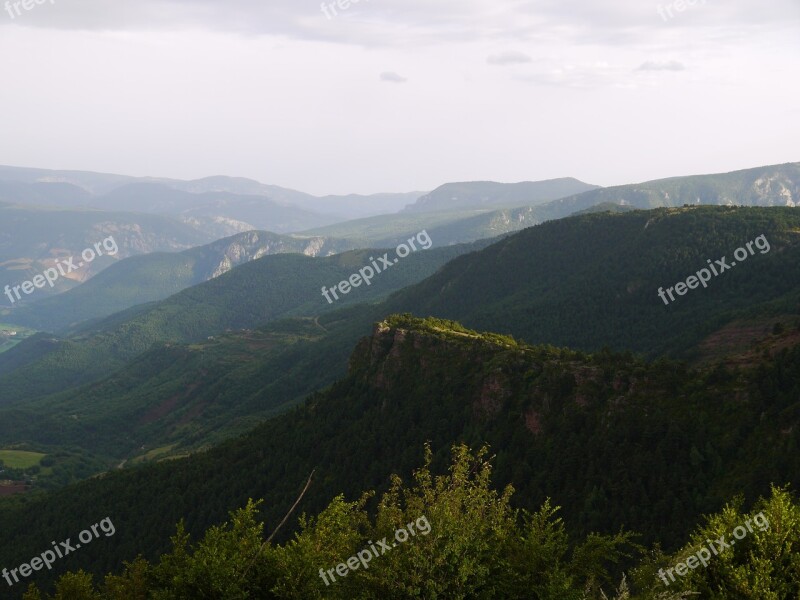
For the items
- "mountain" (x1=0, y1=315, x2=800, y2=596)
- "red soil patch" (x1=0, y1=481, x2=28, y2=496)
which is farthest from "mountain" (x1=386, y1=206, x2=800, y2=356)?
"red soil patch" (x1=0, y1=481, x2=28, y2=496)

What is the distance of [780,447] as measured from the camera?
53094mm

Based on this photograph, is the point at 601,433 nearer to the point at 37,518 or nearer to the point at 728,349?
the point at 728,349

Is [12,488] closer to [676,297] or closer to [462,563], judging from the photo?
[462,563]

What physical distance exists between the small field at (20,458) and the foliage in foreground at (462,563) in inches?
6604

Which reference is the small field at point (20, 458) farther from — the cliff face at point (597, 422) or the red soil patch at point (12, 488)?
the cliff face at point (597, 422)

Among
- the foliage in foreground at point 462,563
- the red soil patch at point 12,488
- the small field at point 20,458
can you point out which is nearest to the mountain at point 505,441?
the foliage in foreground at point 462,563

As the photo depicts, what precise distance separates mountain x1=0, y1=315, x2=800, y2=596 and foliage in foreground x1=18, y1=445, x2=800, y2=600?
19.1 m

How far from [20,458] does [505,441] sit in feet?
554

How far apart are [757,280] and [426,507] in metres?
133

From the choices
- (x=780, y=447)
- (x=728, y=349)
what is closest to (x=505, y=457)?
(x=780, y=447)

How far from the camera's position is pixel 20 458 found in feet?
618

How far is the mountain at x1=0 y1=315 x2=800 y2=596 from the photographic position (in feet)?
188

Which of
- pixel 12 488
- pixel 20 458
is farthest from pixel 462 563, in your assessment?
pixel 20 458

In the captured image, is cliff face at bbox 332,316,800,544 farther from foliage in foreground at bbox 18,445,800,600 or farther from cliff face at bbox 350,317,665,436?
foliage in foreground at bbox 18,445,800,600
